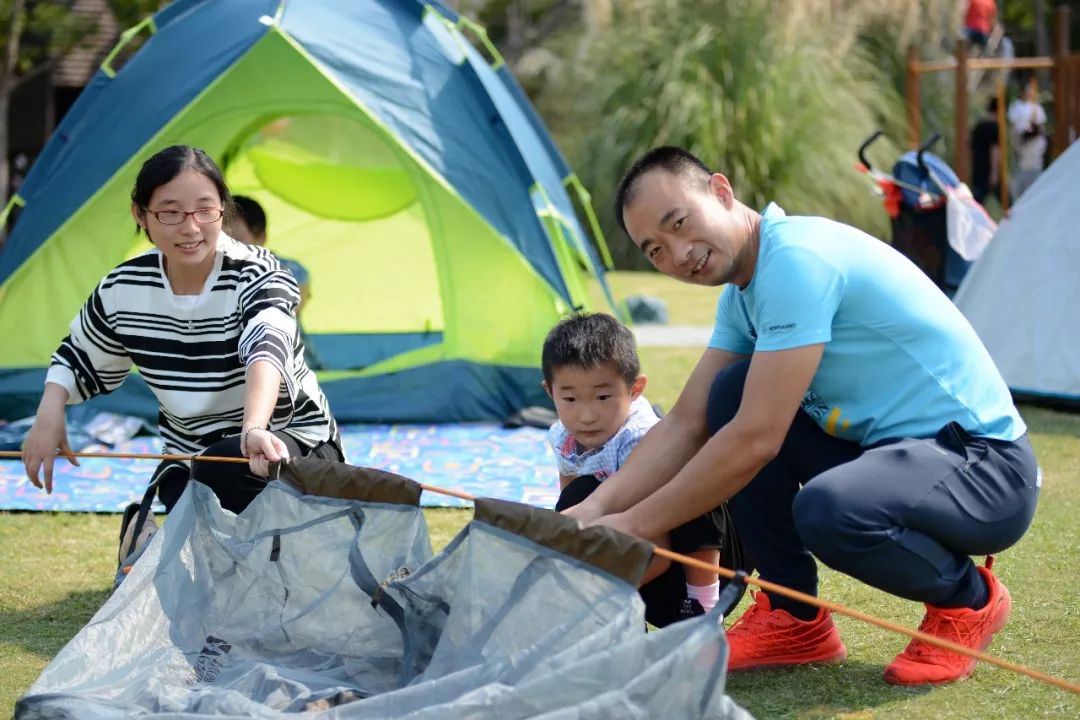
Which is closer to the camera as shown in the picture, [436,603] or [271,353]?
[436,603]

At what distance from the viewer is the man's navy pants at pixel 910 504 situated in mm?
2338

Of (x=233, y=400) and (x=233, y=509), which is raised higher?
(x=233, y=400)

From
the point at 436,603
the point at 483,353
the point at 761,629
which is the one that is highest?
the point at 436,603

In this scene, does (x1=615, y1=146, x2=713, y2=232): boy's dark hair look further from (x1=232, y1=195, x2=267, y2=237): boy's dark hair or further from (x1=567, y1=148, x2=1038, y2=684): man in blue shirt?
(x1=232, y1=195, x2=267, y2=237): boy's dark hair

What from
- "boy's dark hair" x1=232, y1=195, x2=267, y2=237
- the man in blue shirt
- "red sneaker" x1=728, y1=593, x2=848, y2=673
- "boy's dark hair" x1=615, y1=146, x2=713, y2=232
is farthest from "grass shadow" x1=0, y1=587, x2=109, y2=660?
"boy's dark hair" x1=232, y1=195, x2=267, y2=237

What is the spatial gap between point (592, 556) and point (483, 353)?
3.52m

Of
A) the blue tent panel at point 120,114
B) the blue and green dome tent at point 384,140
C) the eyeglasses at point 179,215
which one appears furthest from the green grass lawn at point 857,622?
the blue tent panel at point 120,114

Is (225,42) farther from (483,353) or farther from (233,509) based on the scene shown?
(233,509)

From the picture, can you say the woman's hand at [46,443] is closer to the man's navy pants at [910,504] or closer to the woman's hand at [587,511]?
the woman's hand at [587,511]

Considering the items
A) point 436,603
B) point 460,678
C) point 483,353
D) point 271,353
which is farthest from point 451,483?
point 460,678

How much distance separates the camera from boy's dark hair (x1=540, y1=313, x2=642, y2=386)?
9.08 feet

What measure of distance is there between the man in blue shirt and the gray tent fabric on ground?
0.81 ft

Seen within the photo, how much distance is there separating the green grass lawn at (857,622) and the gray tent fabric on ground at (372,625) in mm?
299

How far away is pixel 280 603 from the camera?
104 inches
